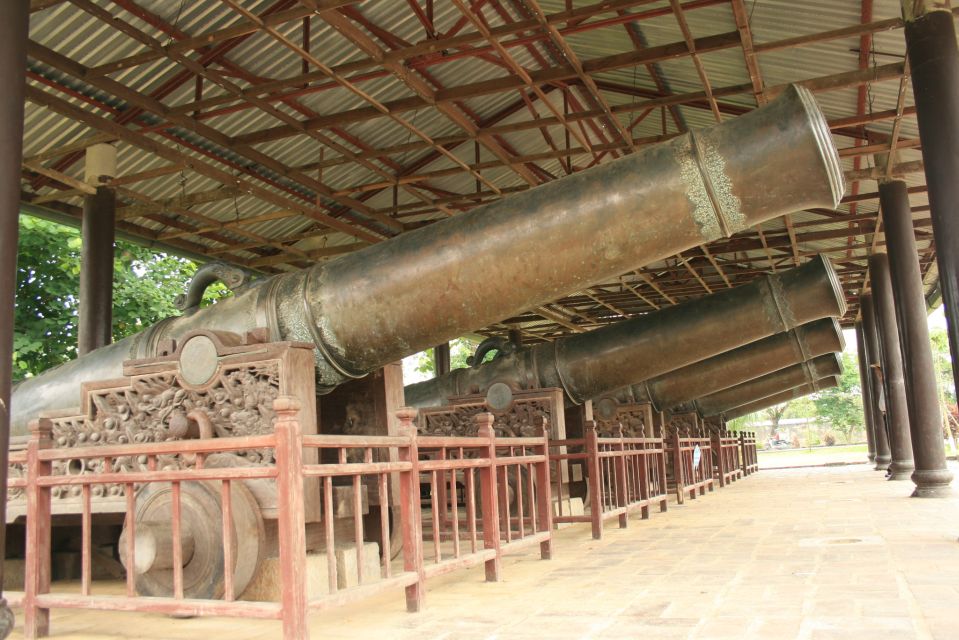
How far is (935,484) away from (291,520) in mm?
8096

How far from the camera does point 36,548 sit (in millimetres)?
3455

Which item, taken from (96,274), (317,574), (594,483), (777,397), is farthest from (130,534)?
(777,397)

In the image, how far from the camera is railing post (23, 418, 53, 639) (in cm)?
341

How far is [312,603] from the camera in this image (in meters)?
2.79

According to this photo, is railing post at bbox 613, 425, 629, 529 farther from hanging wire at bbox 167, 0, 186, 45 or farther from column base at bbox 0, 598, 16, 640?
hanging wire at bbox 167, 0, 186, 45

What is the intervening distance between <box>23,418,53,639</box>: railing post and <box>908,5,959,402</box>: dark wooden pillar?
5.25 meters

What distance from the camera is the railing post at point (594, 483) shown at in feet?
20.7

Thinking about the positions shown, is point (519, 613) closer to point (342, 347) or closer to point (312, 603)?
point (312, 603)

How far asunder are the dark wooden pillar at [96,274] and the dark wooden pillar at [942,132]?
7.54 m

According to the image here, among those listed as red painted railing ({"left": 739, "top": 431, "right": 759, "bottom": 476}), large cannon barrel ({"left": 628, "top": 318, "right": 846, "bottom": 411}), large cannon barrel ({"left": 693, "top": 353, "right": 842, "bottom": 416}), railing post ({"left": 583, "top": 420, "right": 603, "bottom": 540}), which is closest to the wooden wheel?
railing post ({"left": 583, "top": 420, "right": 603, "bottom": 540})

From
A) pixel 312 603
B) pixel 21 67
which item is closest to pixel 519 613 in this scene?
pixel 312 603

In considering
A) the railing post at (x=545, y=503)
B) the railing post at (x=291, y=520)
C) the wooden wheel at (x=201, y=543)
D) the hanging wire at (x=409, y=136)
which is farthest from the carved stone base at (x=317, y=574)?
the hanging wire at (x=409, y=136)

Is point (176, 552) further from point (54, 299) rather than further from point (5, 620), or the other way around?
point (54, 299)

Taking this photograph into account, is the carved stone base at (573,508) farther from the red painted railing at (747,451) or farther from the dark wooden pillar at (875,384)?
Answer: the dark wooden pillar at (875,384)
